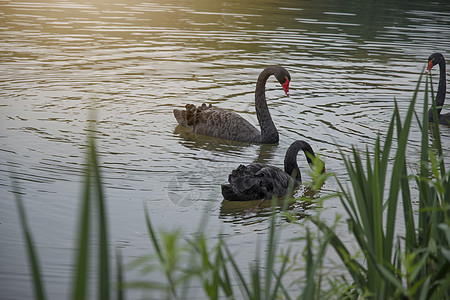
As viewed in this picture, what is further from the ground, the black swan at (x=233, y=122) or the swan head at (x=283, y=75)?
the swan head at (x=283, y=75)

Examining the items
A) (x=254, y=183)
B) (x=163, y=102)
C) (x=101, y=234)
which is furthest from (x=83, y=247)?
(x=163, y=102)

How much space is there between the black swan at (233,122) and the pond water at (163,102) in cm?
13

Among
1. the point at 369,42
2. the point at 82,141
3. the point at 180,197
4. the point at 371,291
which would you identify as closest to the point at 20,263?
the point at 180,197

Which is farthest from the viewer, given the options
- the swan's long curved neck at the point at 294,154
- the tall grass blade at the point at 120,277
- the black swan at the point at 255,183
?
the swan's long curved neck at the point at 294,154

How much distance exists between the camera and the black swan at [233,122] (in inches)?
292

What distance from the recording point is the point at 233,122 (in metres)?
7.50

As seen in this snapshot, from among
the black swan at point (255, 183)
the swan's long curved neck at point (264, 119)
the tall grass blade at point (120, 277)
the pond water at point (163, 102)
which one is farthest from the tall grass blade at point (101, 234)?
the swan's long curved neck at point (264, 119)

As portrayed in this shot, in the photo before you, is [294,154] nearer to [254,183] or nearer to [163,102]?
[254,183]

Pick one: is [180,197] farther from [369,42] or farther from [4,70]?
[369,42]

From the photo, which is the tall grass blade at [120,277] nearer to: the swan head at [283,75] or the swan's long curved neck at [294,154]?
the swan's long curved neck at [294,154]

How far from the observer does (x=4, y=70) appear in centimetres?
1024

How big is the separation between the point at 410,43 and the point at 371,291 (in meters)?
14.2

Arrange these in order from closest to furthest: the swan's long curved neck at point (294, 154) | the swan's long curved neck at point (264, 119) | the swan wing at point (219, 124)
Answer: the swan's long curved neck at point (294, 154) < the swan's long curved neck at point (264, 119) < the swan wing at point (219, 124)

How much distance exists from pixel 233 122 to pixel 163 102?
1742 millimetres
